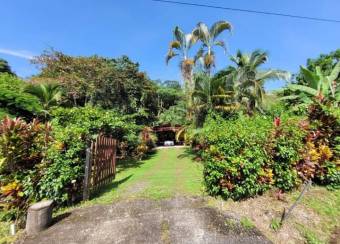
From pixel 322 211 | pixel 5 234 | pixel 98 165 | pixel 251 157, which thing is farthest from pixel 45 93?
pixel 322 211

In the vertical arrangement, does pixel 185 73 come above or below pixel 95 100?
above

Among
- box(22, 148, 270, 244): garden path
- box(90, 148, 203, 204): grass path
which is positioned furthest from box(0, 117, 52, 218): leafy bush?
box(90, 148, 203, 204): grass path

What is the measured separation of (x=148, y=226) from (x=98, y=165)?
2728 mm

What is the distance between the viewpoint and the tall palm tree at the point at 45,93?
11.9 metres

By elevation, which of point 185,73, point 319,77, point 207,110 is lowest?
point 207,110

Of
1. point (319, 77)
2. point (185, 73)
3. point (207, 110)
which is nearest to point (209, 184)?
point (207, 110)

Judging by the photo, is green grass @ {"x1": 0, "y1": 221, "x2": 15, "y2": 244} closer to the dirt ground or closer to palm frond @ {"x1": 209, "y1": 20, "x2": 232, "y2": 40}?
the dirt ground

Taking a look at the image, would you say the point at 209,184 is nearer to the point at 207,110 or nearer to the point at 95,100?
the point at 207,110

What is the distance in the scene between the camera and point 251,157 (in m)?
5.55

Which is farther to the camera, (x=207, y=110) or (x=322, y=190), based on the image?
(x=207, y=110)

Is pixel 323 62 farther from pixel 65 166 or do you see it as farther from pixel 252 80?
pixel 65 166

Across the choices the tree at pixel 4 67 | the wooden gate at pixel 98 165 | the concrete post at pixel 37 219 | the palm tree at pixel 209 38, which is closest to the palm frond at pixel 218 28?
the palm tree at pixel 209 38

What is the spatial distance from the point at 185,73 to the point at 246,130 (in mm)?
10347

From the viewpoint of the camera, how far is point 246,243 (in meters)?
4.12
